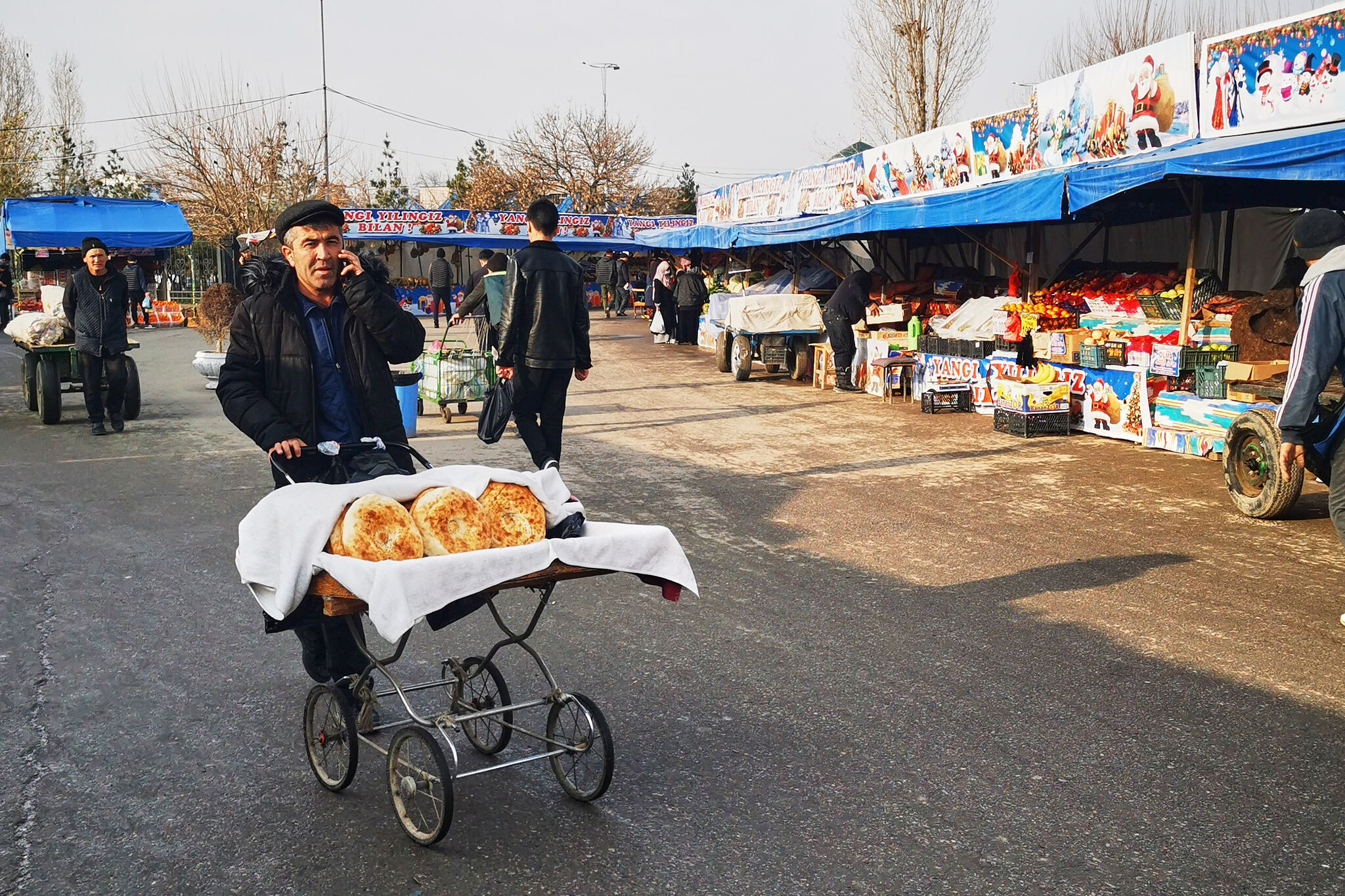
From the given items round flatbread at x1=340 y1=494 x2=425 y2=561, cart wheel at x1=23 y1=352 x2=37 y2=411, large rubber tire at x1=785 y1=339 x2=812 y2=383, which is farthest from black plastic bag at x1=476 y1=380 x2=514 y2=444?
large rubber tire at x1=785 y1=339 x2=812 y2=383

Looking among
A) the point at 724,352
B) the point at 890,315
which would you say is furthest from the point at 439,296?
the point at 890,315

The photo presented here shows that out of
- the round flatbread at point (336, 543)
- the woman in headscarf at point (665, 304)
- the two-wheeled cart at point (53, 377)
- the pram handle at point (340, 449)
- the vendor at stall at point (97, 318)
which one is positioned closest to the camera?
the round flatbread at point (336, 543)

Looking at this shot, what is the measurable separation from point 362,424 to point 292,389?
0.89 feet

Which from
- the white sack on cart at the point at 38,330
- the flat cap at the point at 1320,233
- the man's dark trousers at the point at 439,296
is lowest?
the white sack on cart at the point at 38,330

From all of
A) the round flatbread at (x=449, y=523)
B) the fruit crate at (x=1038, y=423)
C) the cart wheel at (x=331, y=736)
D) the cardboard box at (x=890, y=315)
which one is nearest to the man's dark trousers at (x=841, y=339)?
the cardboard box at (x=890, y=315)

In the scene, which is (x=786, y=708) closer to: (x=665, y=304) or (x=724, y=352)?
(x=724, y=352)

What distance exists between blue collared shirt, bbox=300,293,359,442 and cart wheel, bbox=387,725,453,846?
118 centimetres

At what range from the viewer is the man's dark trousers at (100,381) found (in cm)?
1167

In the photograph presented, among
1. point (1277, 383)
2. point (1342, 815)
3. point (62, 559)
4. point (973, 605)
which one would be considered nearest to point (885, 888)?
point (1342, 815)

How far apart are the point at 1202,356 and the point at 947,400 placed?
3894mm

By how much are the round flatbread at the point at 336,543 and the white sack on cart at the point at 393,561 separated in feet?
0.06

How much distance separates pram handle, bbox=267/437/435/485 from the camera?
13.1ft

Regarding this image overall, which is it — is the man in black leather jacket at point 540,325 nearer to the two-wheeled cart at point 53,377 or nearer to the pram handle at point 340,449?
the pram handle at point 340,449

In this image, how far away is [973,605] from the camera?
607 cm
